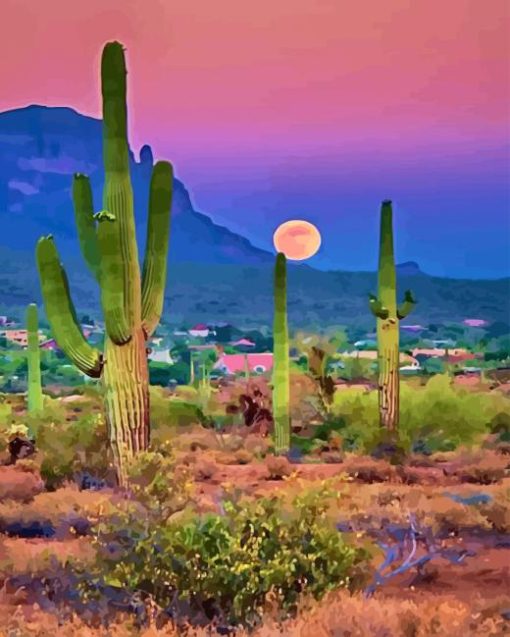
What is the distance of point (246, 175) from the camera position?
4141mm

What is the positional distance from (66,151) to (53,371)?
0.92 meters

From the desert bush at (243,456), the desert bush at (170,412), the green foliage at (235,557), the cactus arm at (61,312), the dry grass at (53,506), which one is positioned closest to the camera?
the green foliage at (235,557)

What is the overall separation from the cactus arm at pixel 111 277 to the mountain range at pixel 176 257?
0.10 m

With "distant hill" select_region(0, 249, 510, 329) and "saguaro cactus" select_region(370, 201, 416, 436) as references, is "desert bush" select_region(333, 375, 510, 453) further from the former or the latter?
"distant hill" select_region(0, 249, 510, 329)

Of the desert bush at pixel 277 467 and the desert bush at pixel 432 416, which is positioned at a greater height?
the desert bush at pixel 432 416

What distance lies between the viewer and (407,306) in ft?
13.8

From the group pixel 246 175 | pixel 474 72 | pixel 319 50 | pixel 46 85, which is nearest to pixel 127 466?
pixel 246 175

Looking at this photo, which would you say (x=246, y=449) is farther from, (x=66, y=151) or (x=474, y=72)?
(x=474, y=72)

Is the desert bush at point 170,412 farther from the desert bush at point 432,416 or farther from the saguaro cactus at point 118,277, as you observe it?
the desert bush at point 432,416

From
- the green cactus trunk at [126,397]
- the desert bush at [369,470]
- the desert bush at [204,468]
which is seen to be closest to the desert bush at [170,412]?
the green cactus trunk at [126,397]

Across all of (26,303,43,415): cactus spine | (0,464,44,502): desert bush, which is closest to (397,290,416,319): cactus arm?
(26,303,43,415): cactus spine

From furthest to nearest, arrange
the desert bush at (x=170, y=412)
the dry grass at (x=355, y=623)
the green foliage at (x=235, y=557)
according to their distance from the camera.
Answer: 1. the desert bush at (x=170, y=412)
2. the green foliage at (x=235, y=557)
3. the dry grass at (x=355, y=623)

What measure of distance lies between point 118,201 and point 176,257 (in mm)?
334

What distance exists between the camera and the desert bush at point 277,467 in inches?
159
